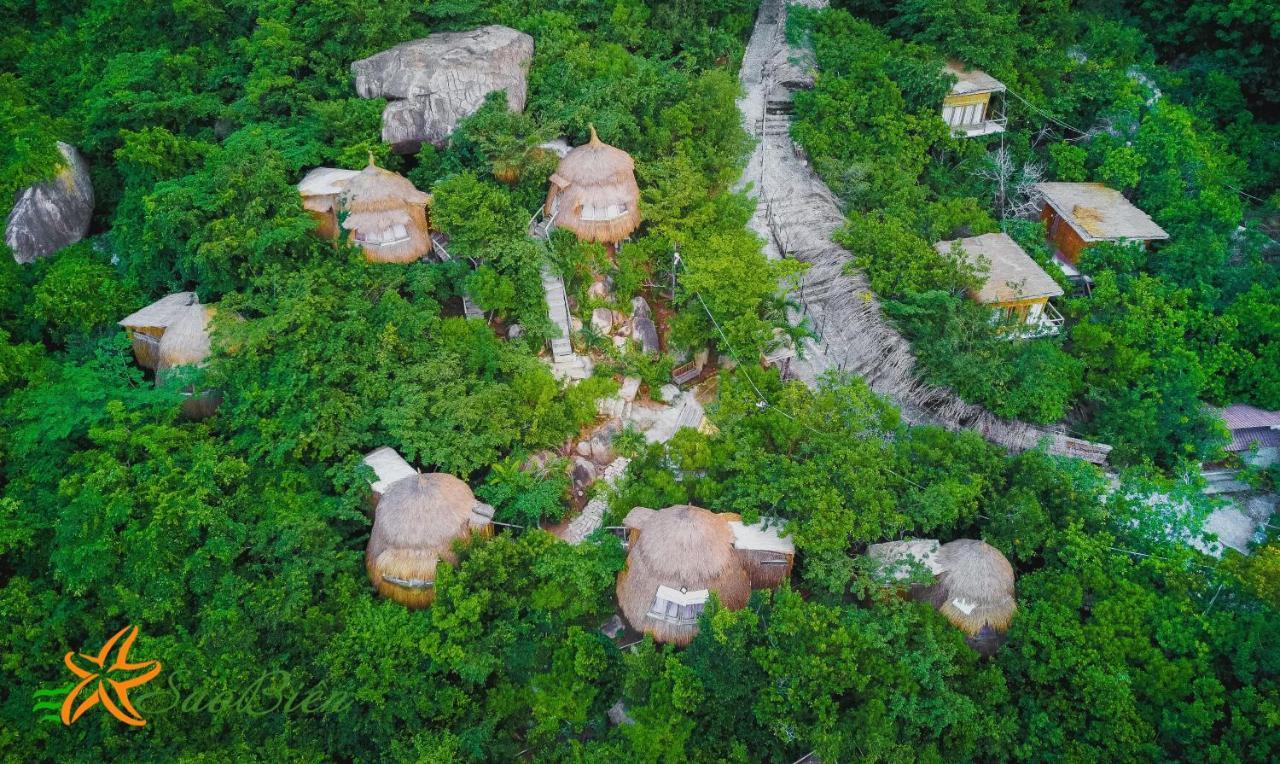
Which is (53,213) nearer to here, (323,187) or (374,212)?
(323,187)

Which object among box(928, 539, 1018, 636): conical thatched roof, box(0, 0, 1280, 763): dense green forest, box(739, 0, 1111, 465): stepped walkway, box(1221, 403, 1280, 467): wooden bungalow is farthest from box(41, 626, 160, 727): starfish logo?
box(1221, 403, 1280, 467): wooden bungalow

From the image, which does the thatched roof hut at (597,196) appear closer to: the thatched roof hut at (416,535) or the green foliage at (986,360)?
the green foliage at (986,360)

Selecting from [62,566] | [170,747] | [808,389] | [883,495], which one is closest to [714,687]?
[883,495]

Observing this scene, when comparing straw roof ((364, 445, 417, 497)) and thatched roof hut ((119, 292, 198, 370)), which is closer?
straw roof ((364, 445, 417, 497))

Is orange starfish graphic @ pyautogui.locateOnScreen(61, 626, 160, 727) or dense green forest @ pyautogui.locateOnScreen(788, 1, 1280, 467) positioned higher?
dense green forest @ pyautogui.locateOnScreen(788, 1, 1280, 467)

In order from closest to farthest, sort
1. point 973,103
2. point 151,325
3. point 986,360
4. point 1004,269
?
point 986,360 < point 151,325 < point 1004,269 < point 973,103

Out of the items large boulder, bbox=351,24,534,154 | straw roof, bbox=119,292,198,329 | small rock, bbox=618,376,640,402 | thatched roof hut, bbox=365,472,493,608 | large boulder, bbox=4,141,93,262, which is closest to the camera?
thatched roof hut, bbox=365,472,493,608

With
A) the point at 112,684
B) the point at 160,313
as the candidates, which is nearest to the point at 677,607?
the point at 112,684

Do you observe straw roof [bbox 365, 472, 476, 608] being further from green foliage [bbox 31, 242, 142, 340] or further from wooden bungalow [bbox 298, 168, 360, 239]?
green foliage [bbox 31, 242, 142, 340]
